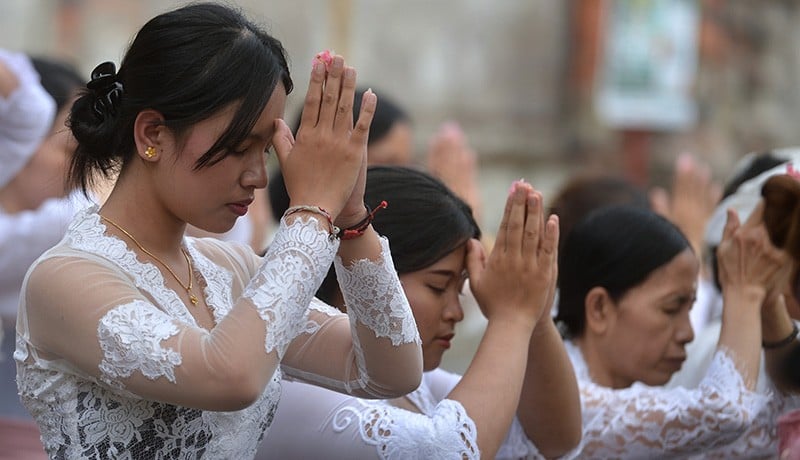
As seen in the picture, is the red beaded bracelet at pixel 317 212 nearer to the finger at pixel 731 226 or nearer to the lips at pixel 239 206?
the lips at pixel 239 206

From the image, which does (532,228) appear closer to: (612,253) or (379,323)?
(379,323)

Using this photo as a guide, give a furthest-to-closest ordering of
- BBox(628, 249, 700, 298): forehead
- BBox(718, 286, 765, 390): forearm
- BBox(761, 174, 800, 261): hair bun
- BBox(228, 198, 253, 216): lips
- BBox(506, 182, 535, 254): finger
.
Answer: BBox(628, 249, 700, 298): forehead, BBox(761, 174, 800, 261): hair bun, BBox(718, 286, 765, 390): forearm, BBox(506, 182, 535, 254): finger, BBox(228, 198, 253, 216): lips

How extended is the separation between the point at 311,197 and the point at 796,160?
2409mm

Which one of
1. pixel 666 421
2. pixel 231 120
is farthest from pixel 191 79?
pixel 666 421

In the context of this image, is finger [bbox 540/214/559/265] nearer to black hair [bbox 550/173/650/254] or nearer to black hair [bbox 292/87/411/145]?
black hair [bbox 550/173/650/254]

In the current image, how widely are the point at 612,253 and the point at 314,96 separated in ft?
5.17

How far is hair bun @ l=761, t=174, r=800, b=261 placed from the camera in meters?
3.38

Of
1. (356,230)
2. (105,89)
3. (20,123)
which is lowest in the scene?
(20,123)

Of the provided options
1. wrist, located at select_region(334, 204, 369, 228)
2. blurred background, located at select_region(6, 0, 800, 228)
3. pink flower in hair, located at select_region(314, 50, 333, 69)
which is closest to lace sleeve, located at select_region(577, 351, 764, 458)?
wrist, located at select_region(334, 204, 369, 228)

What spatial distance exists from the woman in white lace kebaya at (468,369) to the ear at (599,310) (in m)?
0.57

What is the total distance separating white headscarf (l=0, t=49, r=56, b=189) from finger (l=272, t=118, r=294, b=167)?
200cm

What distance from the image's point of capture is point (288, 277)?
205 centimetres

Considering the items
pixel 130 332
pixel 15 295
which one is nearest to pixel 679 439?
pixel 130 332

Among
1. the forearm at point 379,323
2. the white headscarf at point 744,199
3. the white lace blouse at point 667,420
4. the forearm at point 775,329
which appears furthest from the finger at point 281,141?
the white headscarf at point 744,199
